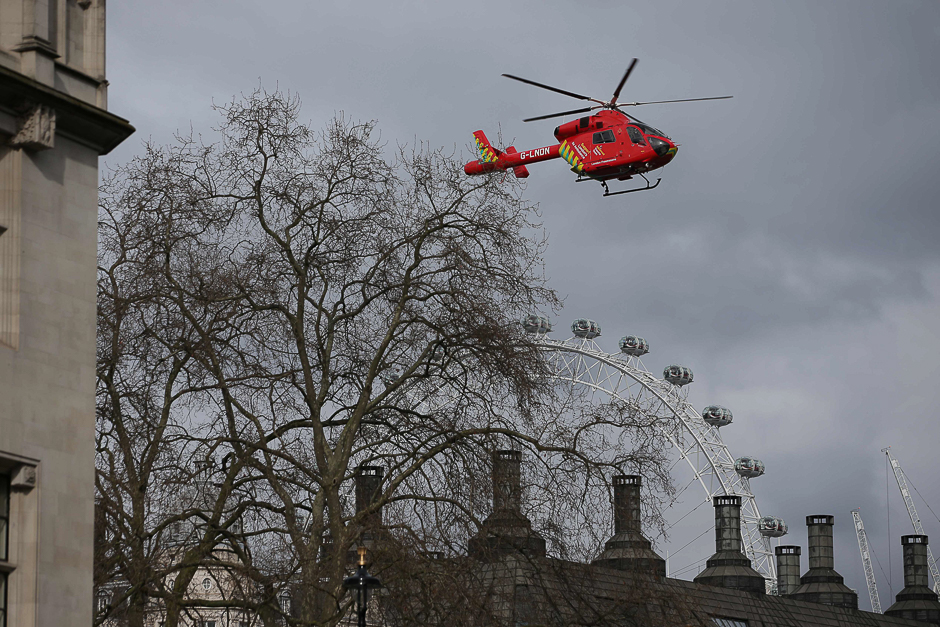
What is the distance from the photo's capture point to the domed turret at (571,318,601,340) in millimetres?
119419

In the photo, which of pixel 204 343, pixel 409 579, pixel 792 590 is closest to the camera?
pixel 409 579

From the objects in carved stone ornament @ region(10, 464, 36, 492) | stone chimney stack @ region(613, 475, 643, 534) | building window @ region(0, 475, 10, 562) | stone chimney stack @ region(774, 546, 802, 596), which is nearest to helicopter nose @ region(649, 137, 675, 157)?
stone chimney stack @ region(613, 475, 643, 534)

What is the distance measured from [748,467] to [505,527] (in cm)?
11335

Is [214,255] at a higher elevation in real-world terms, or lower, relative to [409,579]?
higher

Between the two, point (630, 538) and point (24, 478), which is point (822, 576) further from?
point (24, 478)

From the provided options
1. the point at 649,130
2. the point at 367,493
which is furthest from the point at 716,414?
the point at 367,493

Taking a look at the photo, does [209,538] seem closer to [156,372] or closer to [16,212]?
[156,372]

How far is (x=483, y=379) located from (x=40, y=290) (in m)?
10.6

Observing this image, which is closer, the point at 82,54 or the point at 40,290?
the point at 40,290

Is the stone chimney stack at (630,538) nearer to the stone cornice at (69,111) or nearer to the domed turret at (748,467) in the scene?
the stone cornice at (69,111)

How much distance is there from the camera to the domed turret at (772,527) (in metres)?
138

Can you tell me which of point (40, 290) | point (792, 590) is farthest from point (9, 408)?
point (792, 590)

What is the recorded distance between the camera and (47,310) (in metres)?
18.3

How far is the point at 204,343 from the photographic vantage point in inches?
1003
